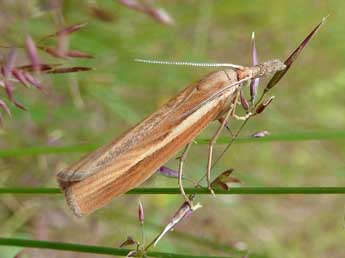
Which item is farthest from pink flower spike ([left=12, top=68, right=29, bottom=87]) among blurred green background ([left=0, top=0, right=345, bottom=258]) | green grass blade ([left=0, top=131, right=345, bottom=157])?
blurred green background ([left=0, top=0, right=345, bottom=258])

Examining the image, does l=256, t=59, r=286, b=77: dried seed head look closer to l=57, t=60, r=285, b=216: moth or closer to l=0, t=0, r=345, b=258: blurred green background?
l=57, t=60, r=285, b=216: moth

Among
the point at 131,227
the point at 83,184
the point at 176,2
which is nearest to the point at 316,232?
the point at 131,227

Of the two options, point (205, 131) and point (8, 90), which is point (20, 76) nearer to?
point (8, 90)

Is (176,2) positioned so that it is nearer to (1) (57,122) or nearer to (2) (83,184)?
(1) (57,122)

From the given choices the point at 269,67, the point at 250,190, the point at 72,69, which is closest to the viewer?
the point at 250,190

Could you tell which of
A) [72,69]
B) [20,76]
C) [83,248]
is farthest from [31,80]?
[83,248]

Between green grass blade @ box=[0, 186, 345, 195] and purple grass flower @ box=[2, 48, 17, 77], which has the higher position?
purple grass flower @ box=[2, 48, 17, 77]

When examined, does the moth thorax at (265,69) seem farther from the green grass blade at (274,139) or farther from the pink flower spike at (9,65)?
the pink flower spike at (9,65)
